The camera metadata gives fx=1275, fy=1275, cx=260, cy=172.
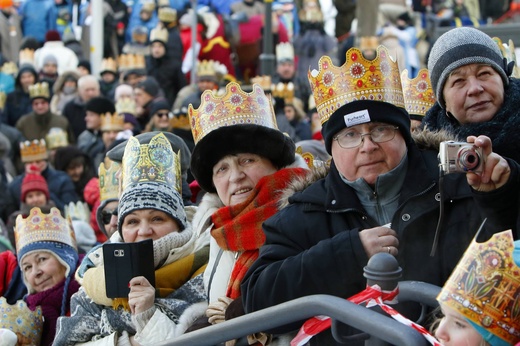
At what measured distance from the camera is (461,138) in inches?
185

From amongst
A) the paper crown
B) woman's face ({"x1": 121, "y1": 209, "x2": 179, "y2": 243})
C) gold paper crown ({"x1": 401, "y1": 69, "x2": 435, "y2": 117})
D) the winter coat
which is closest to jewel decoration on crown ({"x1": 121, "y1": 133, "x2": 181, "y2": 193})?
woman's face ({"x1": 121, "y1": 209, "x2": 179, "y2": 243})

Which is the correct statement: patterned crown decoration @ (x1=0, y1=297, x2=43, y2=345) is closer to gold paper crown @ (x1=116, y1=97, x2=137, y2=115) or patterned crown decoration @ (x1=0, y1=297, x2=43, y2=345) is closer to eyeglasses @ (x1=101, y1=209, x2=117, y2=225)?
eyeglasses @ (x1=101, y1=209, x2=117, y2=225)

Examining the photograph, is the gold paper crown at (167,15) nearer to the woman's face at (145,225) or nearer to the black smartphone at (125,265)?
the woman's face at (145,225)

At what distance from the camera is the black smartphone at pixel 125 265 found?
17.9 ft

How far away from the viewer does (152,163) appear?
6.18m

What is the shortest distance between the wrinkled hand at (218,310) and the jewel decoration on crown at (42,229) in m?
2.35

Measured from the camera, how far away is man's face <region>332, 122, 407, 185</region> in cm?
450

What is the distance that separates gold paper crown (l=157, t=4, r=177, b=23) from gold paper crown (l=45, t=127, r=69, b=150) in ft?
11.3

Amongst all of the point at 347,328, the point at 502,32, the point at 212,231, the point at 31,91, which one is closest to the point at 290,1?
the point at 31,91

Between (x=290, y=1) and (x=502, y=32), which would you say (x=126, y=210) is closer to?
(x=502, y=32)

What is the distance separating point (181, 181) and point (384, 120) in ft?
6.65

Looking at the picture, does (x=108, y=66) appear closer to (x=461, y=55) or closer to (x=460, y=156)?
(x=461, y=55)

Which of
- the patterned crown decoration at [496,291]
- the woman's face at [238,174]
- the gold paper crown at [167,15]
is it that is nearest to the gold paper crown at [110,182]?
the woman's face at [238,174]

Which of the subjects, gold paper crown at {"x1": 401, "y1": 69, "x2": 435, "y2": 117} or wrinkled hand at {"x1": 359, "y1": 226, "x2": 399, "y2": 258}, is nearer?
wrinkled hand at {"x1": 359, "y1": 226, "x2": 399, "y2": 258}
